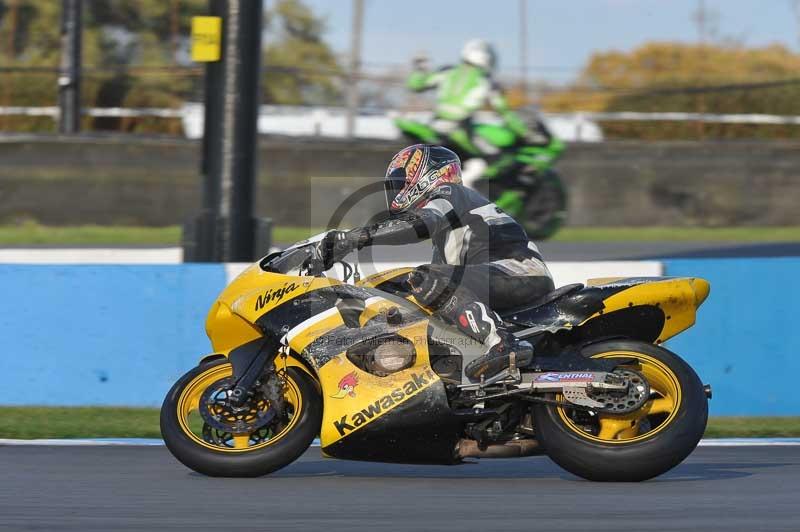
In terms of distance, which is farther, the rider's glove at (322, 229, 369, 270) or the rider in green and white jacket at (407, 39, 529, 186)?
the rider in green and white jacket at (407, 39, 529, 186)

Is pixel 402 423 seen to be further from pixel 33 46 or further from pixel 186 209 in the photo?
pixel 33 46

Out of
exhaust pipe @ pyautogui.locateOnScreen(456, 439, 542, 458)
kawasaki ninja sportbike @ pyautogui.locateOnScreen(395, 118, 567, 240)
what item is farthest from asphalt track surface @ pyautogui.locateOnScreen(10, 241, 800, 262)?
exhaust pipe @ pyautogui.locateOnScreen(456, 439, 542, 458)

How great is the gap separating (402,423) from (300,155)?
13096mm

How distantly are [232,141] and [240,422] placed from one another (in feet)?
15.3

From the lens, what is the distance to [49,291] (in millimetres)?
9078

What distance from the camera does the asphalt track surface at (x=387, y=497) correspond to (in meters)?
5.38

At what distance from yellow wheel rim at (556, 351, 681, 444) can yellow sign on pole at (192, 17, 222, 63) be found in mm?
5350

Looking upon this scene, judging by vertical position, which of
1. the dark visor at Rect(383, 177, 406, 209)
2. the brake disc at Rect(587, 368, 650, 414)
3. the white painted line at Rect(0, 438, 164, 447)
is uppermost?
the dark visor at Rect(383, 177, 406, 209)

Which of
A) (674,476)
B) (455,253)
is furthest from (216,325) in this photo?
(674,476)

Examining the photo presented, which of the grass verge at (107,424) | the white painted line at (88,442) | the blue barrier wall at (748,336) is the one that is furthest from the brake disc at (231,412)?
the blue barrier wall at (748,336)

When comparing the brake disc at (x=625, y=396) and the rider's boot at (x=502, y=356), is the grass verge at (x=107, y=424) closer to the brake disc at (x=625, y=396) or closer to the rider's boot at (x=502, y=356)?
the brake disc at (x=625, y=396)

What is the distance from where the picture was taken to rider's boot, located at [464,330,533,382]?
6.21m

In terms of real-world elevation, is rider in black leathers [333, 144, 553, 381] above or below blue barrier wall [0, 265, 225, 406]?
above

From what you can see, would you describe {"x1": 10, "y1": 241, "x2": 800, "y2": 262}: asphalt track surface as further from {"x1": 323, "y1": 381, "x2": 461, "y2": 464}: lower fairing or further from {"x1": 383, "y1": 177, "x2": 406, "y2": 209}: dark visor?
{"x1": 323, "y1": 381, "x2": 461, "y2": 464}: lower fairing
